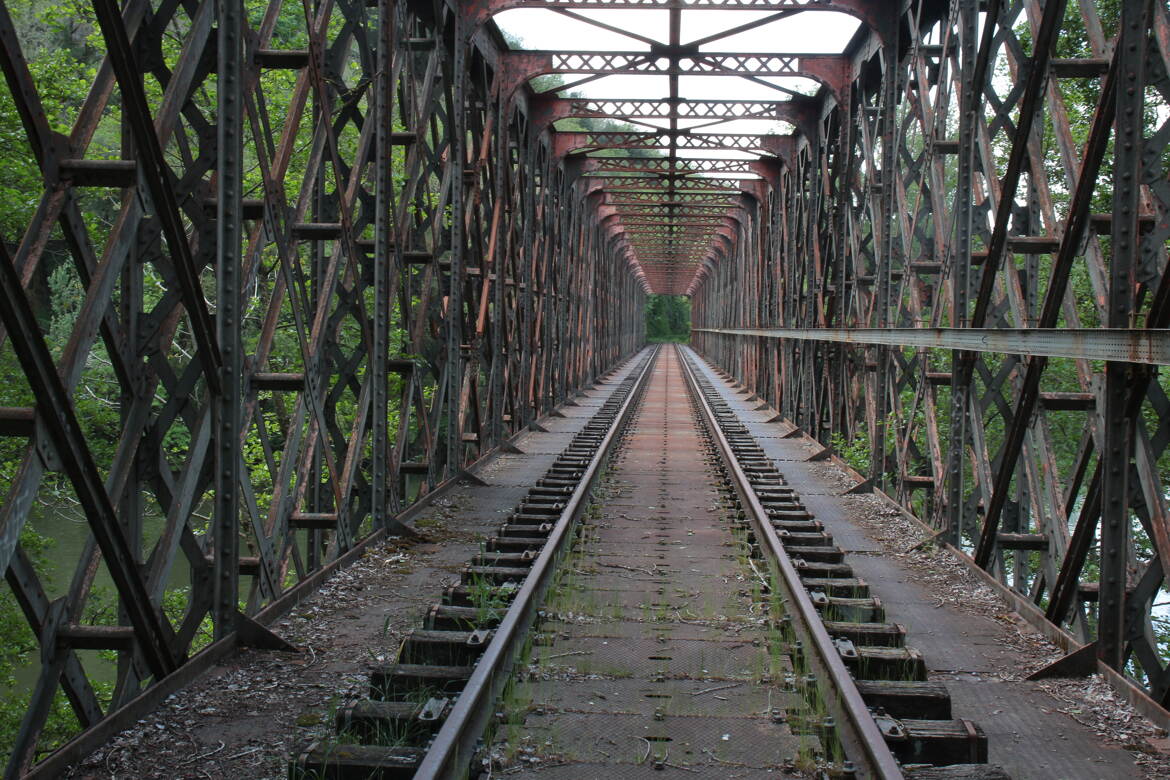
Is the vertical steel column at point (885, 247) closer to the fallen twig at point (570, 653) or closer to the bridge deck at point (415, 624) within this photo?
the bridge deck at point (415, 624)

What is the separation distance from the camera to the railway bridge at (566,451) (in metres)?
4.12

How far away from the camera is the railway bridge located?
13.5ft

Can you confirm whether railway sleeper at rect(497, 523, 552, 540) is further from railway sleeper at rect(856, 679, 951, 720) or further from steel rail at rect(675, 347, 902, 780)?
railway sleeper at rect(856, 679, 951, 720)

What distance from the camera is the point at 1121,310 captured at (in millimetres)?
4895

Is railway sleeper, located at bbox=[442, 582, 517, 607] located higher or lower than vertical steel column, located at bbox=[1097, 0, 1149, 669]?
lower

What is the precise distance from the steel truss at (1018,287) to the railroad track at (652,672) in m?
1.20

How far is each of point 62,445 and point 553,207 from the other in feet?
54.6

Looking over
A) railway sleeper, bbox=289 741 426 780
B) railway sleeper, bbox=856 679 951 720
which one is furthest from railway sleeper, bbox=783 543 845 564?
railway sleeper, bbox=289 741 426 780

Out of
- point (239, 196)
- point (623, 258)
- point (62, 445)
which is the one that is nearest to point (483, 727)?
point (62, 445)

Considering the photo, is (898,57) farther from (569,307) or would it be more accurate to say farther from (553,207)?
(569,307)

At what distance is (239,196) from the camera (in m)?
5.11

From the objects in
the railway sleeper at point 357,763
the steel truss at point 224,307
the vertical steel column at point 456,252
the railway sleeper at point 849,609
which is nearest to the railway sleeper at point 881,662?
the railway sleeper at point 849,609

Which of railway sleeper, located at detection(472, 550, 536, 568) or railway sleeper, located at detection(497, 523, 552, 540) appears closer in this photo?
railway sleeper, located at detection(472, 550, 536, 568)

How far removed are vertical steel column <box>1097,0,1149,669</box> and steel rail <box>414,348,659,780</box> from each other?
2829 mm
